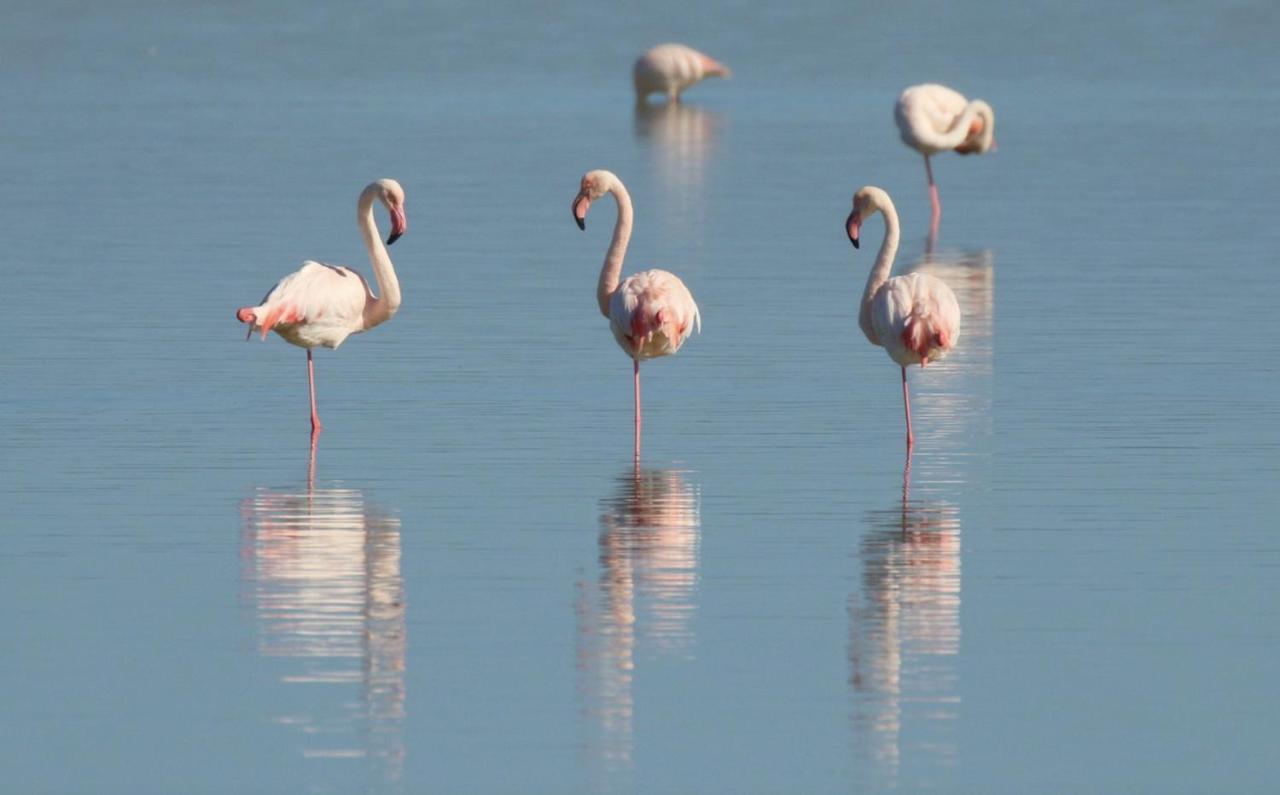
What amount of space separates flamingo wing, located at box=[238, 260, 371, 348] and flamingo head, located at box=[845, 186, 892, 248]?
2.22 meters

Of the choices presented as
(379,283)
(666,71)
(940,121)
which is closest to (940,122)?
(940,121)

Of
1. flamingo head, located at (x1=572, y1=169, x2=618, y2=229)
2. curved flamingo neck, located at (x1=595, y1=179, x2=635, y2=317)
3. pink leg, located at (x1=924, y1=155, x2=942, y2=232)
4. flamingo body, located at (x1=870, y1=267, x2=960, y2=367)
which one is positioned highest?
pink leg, located at (x1=924, y1=155, x2=942, y2=232)

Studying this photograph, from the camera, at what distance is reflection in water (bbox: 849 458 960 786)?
623cm

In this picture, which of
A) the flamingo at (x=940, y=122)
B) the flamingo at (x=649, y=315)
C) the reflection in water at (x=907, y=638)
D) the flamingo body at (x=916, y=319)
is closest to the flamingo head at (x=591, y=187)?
the flamingo at (x=649, y=315)

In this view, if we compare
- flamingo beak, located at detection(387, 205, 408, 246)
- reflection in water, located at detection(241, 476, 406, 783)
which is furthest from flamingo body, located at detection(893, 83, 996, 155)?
reflection in water, located at detection(241, 476, 406, 783)

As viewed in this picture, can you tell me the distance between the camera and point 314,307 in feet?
36.1

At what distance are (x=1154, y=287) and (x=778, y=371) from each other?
3967 mm

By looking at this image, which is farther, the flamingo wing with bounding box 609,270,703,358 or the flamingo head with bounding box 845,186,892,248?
the flamingo head with bounding box 845,186,892,248

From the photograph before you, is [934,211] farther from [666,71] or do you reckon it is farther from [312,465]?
[666,71]

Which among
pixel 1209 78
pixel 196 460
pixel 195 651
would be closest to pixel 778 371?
pixel 196 460

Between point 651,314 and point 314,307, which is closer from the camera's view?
point 651,314

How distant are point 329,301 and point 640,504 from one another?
2.53m

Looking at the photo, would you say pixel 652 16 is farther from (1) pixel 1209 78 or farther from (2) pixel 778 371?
(2) pixel 778 371

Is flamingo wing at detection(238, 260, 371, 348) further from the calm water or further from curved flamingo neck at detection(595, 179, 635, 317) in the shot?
curved flamingo neck at detection(595, 179, 635, 317)
